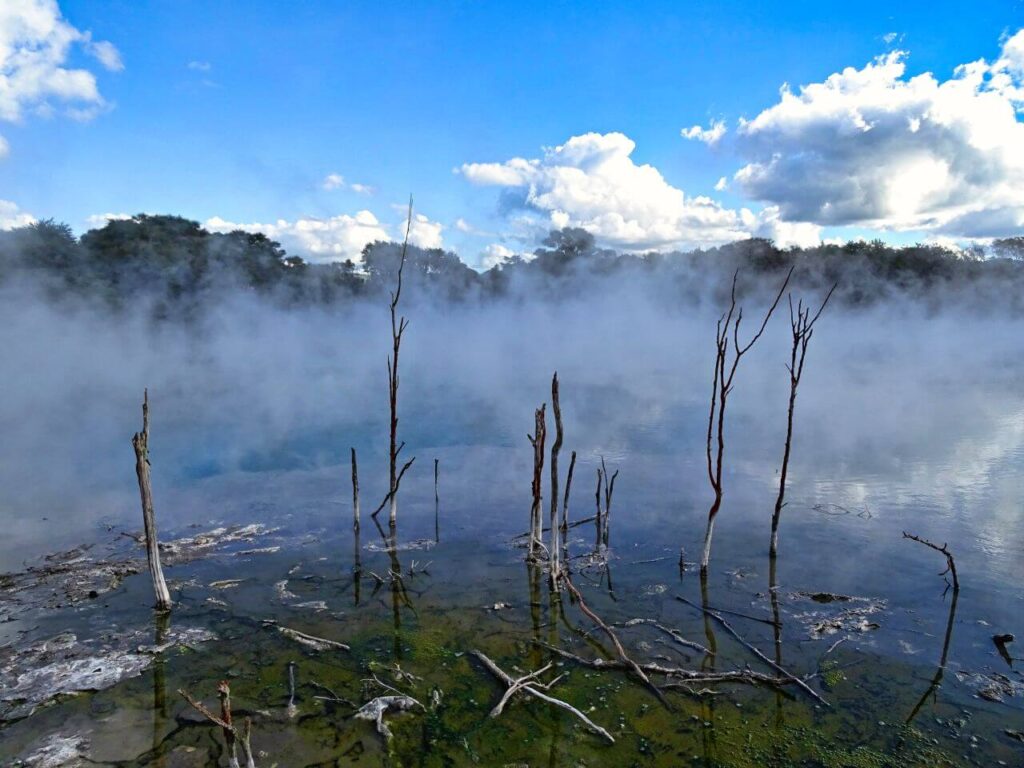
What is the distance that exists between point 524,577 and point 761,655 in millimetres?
2055

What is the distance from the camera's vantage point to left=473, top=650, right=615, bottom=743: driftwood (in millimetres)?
3304

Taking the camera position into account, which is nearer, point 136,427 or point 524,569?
point 524,569

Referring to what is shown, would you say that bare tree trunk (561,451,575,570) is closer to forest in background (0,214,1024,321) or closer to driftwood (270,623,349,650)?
driftwood (270,623,349,650)

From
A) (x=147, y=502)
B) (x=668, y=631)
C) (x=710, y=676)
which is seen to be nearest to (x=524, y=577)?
(x=668, y=631)

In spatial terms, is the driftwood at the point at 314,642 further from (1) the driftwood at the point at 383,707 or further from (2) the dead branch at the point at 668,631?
(2) the dead branch at the point at 668,631

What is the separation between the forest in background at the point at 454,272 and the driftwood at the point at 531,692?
835 inches

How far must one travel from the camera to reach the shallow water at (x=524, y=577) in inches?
131

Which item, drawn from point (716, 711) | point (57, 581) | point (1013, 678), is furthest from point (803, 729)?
point (57, 581)

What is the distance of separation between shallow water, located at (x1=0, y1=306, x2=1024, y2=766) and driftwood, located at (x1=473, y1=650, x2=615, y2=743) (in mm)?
62

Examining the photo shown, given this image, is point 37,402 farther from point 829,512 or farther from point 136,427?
point 829,512

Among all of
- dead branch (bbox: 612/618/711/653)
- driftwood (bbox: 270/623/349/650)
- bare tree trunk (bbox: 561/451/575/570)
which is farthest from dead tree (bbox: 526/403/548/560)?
driftwood (bbox: 270/623/349/650)

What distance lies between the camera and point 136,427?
Result: 38.6ft

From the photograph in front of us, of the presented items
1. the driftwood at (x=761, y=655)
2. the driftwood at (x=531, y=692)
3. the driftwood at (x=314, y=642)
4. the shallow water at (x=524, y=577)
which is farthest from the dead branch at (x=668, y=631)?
the driftwood at (x=314, y=642)

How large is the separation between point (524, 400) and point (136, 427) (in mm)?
8008
